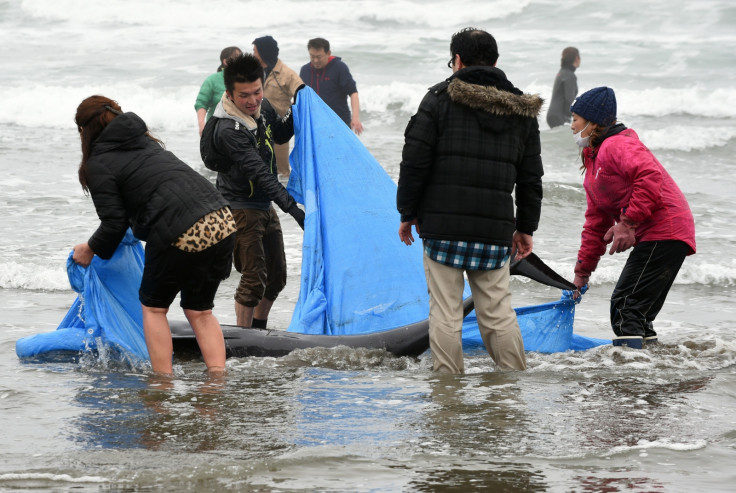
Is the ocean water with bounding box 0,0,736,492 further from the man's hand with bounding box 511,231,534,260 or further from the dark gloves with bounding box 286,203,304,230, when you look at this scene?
the dark gloves with bounding box 286,203,304,230

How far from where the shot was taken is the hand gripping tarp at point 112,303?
5.03m

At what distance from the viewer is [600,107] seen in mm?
5121

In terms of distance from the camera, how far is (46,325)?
683 cm

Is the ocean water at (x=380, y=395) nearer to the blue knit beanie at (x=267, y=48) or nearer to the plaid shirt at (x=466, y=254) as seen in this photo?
the plaid shirt at (x=466, y=254)

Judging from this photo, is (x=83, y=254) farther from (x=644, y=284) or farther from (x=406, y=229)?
(x=644, y=284)

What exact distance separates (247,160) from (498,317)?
1.81 meters

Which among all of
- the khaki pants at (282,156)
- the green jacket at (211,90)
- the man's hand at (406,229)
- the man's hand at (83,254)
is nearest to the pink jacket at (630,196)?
the man's hand at (406,229)

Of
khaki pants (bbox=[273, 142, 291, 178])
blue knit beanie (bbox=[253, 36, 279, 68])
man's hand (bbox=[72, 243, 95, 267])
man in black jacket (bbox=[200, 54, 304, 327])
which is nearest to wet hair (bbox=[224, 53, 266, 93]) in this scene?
man in black jacket (bbox=[200, 54, 304, 327])

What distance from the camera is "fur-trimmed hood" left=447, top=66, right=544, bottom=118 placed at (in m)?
4.43

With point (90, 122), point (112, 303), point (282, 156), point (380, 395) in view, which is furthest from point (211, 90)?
point (380, 395)

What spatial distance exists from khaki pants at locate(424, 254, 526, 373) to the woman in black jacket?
1084 mm

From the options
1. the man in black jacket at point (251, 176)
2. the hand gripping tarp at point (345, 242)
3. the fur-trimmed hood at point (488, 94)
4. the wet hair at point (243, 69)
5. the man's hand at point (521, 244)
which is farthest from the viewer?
the hand gripping tarp at point (345, 242)

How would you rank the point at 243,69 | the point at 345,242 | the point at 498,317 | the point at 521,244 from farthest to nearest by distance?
1. the point at 345,242
2. the point at 243,69
3. the point at 521,244
4. the point at 498,317

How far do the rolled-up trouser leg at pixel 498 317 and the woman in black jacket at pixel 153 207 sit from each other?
4.25 feet
